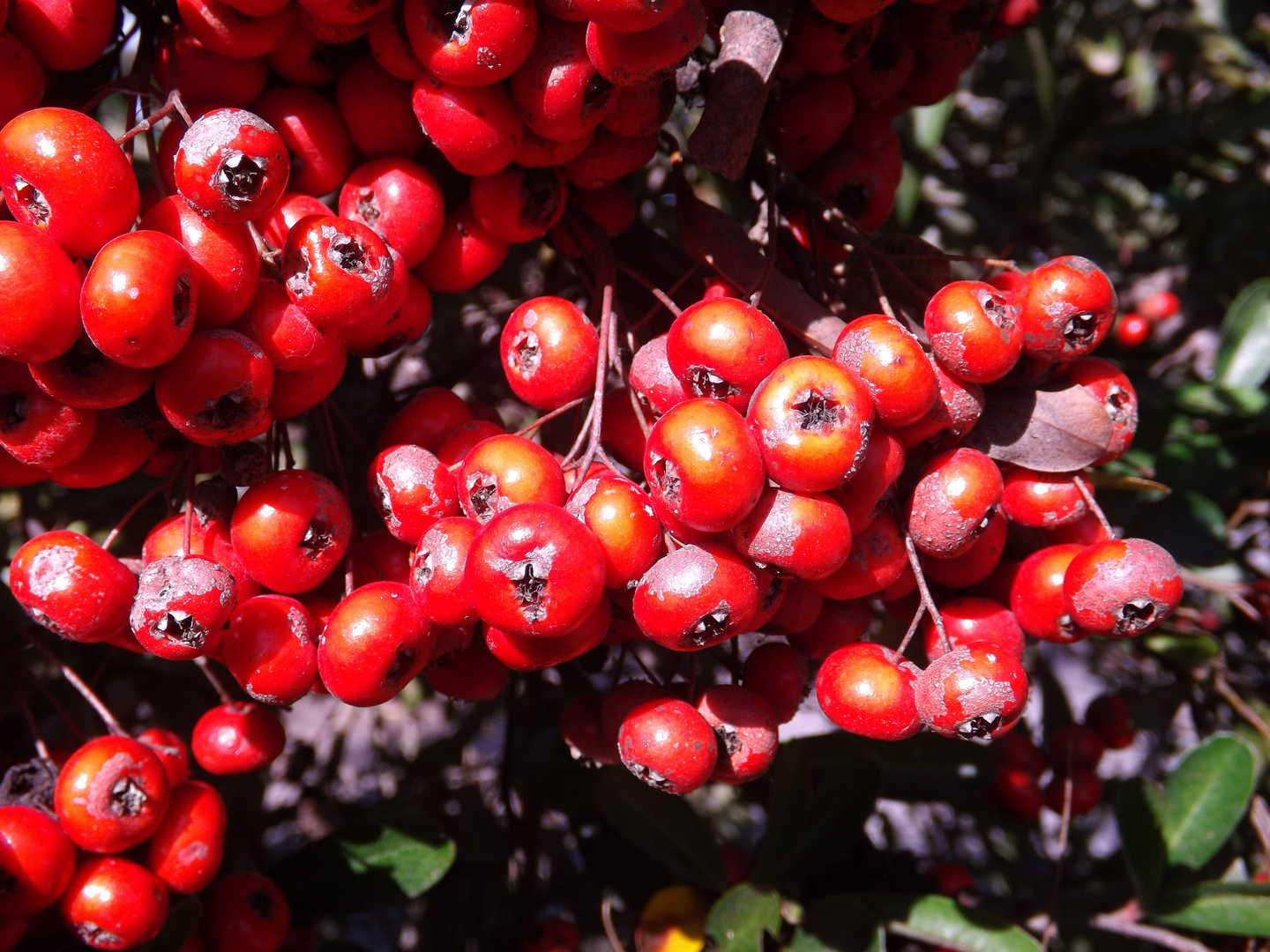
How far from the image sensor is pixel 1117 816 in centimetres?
201

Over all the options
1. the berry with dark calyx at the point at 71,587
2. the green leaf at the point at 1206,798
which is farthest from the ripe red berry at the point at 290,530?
the green leaf at the point at 1206,798

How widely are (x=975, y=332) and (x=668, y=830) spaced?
127 cm

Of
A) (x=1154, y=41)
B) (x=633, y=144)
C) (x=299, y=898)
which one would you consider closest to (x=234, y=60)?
(x=633, y=144)

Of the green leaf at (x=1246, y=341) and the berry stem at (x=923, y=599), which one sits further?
the green leaf at (x=1246, y=341)

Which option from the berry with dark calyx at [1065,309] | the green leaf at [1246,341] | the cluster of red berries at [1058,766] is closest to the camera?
the berry with dark calyx at [1065,309]

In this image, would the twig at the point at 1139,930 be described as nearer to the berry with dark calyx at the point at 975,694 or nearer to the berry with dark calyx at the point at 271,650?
the berry with dark calyx at the point at 975,694

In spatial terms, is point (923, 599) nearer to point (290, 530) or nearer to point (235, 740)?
point (290, 530)

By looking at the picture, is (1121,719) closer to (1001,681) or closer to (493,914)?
(1001,681)

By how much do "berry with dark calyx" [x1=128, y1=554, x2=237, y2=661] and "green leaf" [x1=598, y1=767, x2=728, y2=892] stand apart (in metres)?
1.00

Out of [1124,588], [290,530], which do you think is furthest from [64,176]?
[1124,588]

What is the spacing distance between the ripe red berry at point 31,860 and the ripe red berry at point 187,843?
0.12 meters

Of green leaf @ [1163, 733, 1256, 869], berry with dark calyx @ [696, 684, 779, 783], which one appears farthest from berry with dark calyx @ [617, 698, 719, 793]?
green leaf @ [1163, 733, 1256, 869]

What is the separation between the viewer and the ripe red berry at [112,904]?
1.28 metres

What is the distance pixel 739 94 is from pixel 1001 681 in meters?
0.84
